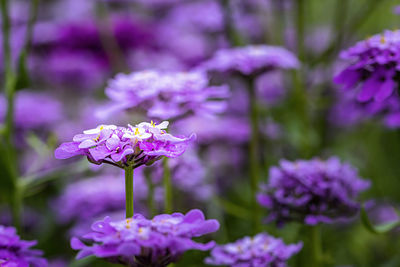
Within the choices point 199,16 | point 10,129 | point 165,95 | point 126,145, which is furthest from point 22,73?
point 199,16

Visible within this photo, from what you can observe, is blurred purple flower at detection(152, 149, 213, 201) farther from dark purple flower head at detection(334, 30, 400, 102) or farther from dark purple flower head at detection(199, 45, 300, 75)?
dark purple flower head at detection(334, 30, 400, 102)

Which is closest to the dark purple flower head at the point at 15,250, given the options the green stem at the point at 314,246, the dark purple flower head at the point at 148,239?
the dark purple flower head at the point at 148,239

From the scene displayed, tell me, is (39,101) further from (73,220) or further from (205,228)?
(205,228)

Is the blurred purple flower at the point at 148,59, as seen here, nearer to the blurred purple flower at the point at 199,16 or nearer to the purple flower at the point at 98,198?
the blurred purple flower at the point at 199,16

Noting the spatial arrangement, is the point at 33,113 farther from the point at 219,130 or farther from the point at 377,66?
the point at 377,66

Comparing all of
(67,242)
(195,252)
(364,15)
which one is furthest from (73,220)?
(364,15)
